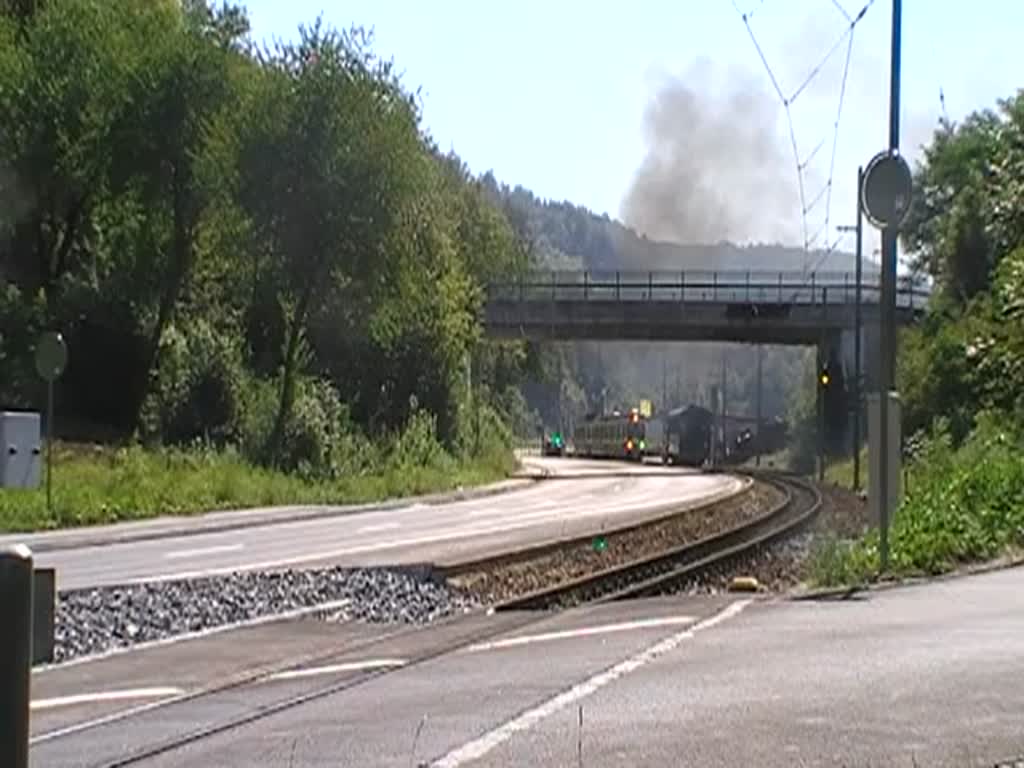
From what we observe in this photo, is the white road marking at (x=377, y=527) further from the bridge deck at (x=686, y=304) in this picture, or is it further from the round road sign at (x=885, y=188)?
the bridge deck at (x=686, y=304)

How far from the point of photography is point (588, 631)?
659 inches

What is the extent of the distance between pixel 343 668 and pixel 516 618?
4.40 m

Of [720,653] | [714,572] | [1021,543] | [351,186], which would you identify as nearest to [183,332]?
[351,186]

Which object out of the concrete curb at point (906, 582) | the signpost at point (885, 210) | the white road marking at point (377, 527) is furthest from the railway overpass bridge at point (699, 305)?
the signpost at point (885, 210)

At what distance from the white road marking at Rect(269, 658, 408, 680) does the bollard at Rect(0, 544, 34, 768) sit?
31.4 feet

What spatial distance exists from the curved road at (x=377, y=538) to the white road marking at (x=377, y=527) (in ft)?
0.06

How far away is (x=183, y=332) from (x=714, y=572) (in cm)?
3772

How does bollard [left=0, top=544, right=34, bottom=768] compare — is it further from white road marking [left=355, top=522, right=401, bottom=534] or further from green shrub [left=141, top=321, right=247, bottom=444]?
green shrub [left=141, top=321, right=247, bottom=444]

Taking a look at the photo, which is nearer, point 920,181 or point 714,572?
point 714,572

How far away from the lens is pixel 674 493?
60688 millimetres

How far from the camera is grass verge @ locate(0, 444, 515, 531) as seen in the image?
39.3 m

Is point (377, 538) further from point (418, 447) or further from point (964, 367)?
point (418, 447)

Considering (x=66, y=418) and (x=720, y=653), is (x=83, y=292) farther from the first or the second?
(x=720, y=653)

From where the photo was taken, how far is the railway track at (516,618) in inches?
476
